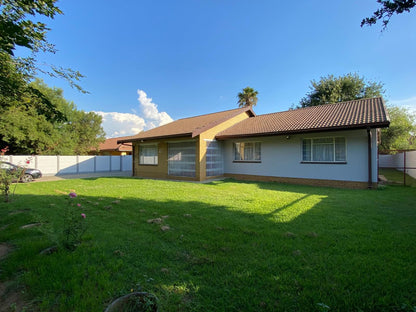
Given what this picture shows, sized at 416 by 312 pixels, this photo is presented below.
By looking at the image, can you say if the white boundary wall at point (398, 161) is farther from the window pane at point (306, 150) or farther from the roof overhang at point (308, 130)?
the window pane at point (306, 150)

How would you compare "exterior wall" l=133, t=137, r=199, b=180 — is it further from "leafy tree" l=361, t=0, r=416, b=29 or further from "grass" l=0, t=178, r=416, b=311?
"leafy tree" l=361, t=0, r=416, b=29

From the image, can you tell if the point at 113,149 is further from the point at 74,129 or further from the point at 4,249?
the point at 4,249

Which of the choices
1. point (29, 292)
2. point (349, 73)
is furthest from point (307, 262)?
point (349, 73)

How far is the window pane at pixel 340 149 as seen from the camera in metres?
10.1

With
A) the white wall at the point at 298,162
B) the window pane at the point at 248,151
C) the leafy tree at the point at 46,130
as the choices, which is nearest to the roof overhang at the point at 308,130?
the white wall at the point at 298,162

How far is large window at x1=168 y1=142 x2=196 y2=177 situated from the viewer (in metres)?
13.5

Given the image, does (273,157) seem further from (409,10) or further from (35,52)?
(35,52)

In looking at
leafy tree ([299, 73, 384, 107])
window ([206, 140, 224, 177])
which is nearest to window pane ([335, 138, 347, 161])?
window ([206, 140, 224, 177])

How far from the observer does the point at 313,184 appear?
1079cm

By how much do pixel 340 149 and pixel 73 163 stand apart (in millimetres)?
23055

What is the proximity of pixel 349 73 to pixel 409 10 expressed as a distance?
91.5 ft

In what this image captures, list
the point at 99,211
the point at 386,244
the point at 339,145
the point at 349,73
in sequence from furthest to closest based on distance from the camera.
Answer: the point at 349,73, the point at 339,145, the point at 99,211, the point at 386,244

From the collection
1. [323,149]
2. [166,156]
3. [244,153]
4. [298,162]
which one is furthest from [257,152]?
[166,156]

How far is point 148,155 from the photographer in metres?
16.6
